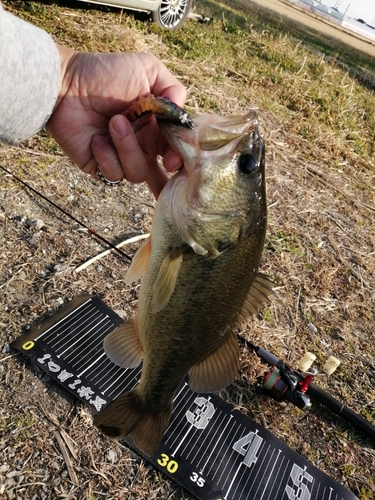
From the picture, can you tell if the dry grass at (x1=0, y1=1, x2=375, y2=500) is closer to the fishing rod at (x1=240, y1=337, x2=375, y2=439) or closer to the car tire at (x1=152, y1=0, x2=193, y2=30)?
the fishing rod at (x1=240, y1=337, x2=375, y2=439)

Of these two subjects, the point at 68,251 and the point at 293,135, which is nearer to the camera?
the point at 68,251

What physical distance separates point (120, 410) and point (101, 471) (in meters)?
0.61

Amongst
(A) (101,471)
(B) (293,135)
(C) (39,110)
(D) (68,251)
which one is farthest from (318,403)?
(B) (293,135)

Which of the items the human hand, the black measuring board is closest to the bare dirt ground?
the human hand

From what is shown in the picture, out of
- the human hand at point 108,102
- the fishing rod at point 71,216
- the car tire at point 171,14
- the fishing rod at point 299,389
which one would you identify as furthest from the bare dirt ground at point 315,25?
the human hand at point 108,102

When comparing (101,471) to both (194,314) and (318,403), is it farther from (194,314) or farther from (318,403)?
(318,403)

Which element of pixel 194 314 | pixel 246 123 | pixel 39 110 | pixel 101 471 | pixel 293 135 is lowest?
pixel 101 471

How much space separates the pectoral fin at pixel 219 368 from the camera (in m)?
1.84

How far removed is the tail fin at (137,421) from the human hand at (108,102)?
0.96 metres

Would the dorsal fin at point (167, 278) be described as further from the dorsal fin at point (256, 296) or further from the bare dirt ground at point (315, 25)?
the bare dirt ground at point (315, 25)

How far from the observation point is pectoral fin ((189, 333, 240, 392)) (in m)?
1.84

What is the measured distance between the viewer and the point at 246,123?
5.29 feet

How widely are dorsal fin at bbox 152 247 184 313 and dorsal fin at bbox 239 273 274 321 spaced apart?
0.34 meters

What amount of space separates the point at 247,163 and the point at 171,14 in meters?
7.41
